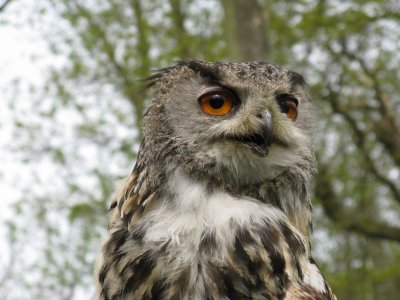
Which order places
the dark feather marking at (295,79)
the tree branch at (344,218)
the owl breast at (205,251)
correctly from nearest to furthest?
the owl breast at (205,251) < the dark feather marking at (295,79) < the tree branch at (344,218)

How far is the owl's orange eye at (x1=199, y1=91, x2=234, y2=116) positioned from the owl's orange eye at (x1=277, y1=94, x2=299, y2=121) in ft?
0.86

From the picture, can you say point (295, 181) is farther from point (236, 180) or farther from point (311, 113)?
point (311, 113)

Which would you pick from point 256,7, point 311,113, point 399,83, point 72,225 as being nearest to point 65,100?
point 72,225

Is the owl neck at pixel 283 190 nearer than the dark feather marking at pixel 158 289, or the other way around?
the dark feather marking at pixel 158 289

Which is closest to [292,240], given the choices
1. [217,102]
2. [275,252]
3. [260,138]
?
[275,252]

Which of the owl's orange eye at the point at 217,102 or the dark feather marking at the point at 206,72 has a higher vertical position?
the dark feather marking at the point at 206,72

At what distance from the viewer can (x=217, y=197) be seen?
8.13ft

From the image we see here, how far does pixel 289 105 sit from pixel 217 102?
40 cm

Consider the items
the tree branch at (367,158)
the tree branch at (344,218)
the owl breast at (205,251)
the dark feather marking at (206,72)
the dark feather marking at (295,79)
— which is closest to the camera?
the owl breast at (205,251)

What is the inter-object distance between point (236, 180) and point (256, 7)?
4169 millimetres

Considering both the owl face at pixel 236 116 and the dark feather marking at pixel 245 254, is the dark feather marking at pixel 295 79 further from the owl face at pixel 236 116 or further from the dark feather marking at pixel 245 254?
the dark feather marking at pixel 245 254

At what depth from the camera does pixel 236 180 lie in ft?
8.25

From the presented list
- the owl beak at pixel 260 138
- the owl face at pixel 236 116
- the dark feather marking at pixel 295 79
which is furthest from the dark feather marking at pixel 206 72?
the dark feather marking at pixel 295 79

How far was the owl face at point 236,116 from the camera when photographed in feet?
A: 8.26
